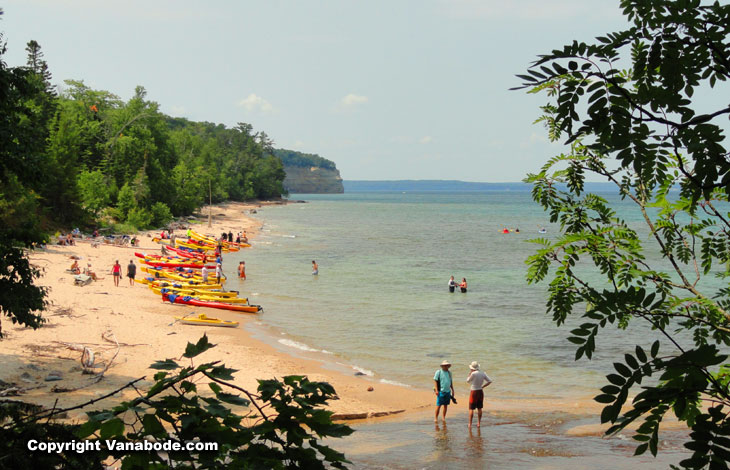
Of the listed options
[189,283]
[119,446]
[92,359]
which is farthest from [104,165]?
[119,446]

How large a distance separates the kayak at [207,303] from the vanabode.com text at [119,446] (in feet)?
80.7

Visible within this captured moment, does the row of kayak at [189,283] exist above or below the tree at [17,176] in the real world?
below

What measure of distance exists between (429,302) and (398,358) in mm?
11477

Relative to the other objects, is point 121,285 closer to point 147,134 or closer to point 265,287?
point 265,287

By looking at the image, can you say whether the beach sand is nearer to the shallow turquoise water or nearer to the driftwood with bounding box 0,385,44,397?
the driftwood with bounding box 0,385,44,397

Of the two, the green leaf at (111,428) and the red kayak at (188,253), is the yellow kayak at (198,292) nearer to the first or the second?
the red kayak at (188,253)

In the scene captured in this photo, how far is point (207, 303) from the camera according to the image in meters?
28.2

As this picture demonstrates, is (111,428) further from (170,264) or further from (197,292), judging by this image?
(170,264)

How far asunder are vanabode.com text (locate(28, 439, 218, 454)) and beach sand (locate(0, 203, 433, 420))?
701 centimetres

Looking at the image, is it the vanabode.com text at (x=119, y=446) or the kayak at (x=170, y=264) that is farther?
the kayak at (x=170, y=264)

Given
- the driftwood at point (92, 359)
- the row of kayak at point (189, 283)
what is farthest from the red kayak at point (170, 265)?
the driftwood at point (92, 359)

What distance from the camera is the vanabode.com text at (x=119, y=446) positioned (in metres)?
3.20

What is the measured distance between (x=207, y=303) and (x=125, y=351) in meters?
9.80

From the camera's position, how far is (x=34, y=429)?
3465mm
